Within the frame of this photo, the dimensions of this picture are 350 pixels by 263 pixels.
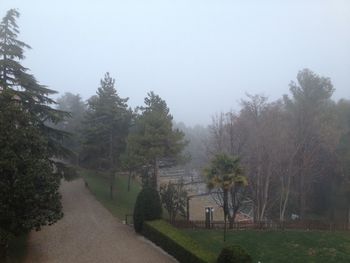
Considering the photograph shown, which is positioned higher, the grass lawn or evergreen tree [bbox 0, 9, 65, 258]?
evergreen tree [bbox 0, 9, 65, 258]

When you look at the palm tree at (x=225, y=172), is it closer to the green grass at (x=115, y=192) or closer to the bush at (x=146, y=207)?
the bush at (x=146, y=207)

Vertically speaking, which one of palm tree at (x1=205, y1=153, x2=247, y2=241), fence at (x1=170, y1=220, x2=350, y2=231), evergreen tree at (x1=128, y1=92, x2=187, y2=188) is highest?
evergreen tree at (x1=128, y1=92, x2=187, y2=188)

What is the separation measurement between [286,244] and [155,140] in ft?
40.0

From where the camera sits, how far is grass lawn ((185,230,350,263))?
21016 mm

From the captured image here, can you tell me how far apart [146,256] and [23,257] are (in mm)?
6121

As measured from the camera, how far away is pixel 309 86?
1527 inches

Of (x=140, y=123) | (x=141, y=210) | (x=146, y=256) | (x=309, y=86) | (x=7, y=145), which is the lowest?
(x=146, y=256)

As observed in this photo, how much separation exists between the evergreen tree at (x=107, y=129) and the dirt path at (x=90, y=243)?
7.09 meters

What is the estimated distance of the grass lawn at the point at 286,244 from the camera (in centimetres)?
2102

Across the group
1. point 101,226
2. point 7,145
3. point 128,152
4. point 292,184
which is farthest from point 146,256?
point 292,184

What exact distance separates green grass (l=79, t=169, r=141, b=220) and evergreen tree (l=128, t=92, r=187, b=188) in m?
4.38

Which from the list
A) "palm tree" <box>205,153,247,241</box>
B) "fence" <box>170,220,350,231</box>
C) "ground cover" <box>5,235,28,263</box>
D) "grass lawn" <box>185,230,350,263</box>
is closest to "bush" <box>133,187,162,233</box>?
"fence" <box>170,220,350,231</box>

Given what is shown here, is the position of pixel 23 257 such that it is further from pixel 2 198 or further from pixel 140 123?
pixel 140 123

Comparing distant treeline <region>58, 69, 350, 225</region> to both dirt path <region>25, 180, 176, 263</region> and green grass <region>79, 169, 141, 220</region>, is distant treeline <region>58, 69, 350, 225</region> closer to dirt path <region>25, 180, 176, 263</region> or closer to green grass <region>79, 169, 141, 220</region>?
green grass <region>79, 169, 141, 220</region>
